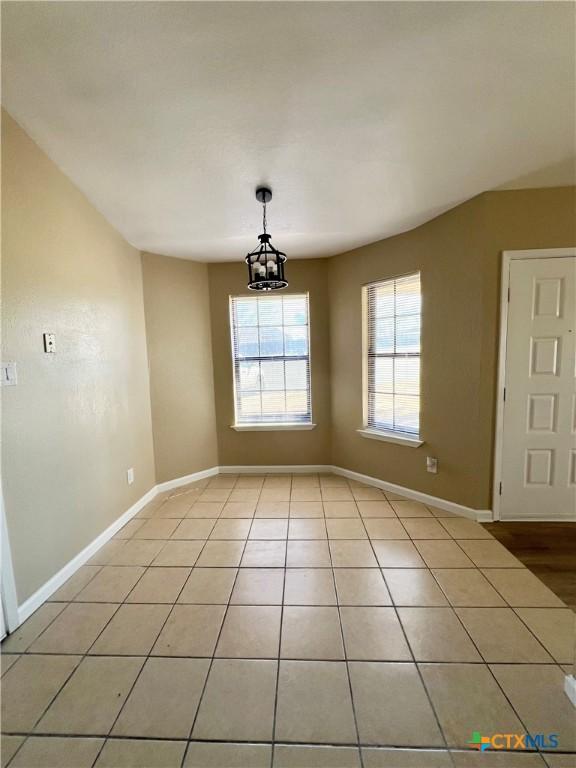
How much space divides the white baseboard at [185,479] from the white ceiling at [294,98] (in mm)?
2618

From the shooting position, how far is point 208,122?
155cm

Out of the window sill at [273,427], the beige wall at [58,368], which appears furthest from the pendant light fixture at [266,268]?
the window sill at [273,427]

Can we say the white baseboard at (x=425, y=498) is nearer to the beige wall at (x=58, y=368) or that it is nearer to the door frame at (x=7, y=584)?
the beige wall at (x=58, y=368)

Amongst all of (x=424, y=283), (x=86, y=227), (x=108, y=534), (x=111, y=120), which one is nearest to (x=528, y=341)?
(x=424, y=283)

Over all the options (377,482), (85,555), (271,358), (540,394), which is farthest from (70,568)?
(540,394)

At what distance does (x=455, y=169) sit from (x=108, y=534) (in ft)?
11.7

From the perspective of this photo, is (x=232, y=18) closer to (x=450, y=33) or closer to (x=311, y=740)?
(x=450, y=33)

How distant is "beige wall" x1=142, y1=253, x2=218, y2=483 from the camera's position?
126 inches

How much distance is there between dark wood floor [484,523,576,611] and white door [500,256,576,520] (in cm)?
11

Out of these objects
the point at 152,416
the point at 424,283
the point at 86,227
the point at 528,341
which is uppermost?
the point at 86,227

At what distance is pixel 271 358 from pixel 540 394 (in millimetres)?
2518

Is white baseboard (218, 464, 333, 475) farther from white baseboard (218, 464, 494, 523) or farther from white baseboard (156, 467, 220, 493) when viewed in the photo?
white baseboard (156, 467, 220, 493)

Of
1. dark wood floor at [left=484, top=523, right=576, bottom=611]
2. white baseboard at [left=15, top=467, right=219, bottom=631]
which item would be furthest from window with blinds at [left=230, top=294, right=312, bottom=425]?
dark wood floor at [left=484, top=523, right=576, bottom=611]

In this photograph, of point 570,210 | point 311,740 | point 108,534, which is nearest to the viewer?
point 311,740
